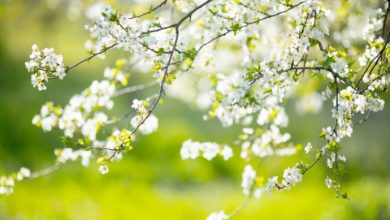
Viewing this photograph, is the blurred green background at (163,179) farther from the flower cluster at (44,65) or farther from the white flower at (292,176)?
the flower cluster at (44,65)

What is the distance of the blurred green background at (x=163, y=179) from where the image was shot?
6.30m

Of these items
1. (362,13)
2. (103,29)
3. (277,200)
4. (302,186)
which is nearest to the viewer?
(103,29)

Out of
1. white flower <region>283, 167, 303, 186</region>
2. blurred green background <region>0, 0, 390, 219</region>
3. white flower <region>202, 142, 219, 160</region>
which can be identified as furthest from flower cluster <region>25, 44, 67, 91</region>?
blurred green background <region>0, 0, 390, 219</region>

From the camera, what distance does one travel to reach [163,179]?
344 inches

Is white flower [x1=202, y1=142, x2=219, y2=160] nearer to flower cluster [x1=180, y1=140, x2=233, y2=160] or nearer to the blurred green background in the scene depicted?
flower cluster [x1=180, y1=140, x2=233, y2=160]

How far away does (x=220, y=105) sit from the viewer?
3.41 meters

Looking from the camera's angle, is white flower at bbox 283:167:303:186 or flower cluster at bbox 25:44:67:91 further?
white flower at bbox 283:167:303:186

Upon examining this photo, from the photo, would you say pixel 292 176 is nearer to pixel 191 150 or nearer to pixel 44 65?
pixel 191 150

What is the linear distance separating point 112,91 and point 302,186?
5488 millimetres

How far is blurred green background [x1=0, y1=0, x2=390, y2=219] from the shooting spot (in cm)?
630

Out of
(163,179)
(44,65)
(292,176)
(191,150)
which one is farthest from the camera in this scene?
(163,179)

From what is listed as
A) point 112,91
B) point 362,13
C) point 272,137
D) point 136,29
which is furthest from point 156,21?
point 362,13

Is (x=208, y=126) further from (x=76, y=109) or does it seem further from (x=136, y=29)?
(x=136, y=29)

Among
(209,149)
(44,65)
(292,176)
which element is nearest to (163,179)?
(209,149)
